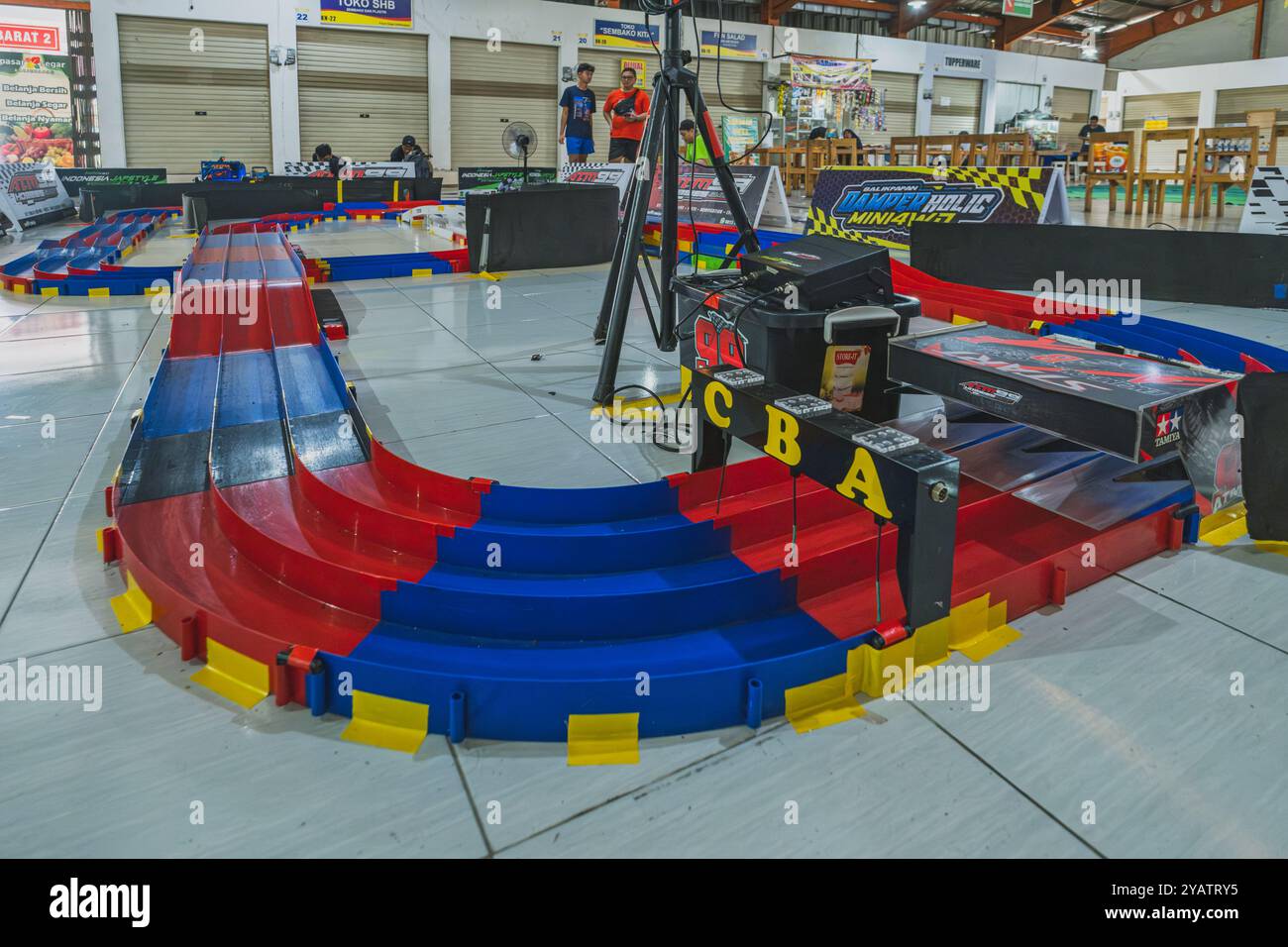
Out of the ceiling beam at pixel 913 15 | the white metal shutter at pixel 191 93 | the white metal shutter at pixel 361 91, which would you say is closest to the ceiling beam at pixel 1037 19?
the ceiling beam at pixel 913 15

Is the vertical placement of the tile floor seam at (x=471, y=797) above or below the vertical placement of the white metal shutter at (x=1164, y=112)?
below

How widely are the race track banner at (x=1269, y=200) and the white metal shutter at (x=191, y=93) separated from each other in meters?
15.5

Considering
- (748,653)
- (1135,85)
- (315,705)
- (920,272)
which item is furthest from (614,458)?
(1135,85)

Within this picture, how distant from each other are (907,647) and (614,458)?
128 cm

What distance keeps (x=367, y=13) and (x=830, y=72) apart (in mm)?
10815

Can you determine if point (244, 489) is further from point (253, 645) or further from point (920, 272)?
point (920, 272)

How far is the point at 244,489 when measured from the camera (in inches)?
85.3

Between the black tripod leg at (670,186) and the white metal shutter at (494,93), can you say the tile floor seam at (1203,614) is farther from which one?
the white metal shutter at (494,93)

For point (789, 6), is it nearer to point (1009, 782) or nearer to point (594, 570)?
point (594, 570)

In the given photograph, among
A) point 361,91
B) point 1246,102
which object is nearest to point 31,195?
point 361,91

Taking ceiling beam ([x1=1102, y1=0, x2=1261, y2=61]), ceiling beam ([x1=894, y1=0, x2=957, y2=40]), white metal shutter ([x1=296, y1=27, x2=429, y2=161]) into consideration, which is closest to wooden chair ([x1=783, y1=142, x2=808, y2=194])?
white metal shutter ([x1=296, y1=27, x2=429, y2=161])

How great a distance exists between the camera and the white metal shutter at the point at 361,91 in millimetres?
15719
